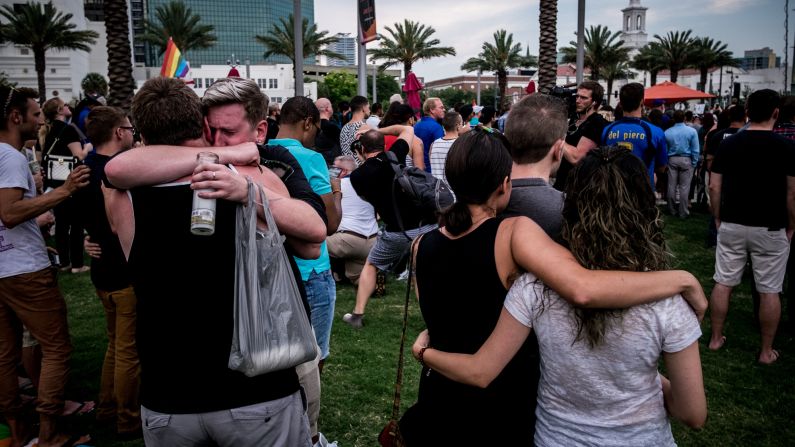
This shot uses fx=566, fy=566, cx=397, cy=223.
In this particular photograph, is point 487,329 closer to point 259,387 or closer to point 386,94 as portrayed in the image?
→ point 259,387

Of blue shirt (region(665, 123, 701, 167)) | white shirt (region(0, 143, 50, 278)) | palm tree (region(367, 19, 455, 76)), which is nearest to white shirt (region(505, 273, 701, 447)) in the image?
white shirt (region(0, 143, 50, 278))

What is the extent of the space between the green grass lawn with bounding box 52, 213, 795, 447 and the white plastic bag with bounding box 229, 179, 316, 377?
2.26 meters

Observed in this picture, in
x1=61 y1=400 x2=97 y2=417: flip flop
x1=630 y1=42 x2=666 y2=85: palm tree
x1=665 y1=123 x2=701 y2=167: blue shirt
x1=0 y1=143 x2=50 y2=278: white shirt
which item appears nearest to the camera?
x1=0 y1=143 x2=50 y2=278: white shirt

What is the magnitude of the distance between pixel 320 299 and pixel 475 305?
179cm

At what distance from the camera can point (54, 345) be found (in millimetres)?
3734

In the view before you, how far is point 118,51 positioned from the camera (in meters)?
13.4

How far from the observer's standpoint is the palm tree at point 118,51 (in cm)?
1294

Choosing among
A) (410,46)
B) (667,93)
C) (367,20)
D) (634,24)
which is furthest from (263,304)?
(634,24)

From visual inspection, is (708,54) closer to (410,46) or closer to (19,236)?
(410,46)

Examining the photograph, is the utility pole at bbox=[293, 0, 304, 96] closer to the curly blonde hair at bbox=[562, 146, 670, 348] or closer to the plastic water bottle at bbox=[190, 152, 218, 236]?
the plastic water bottle at bbox=[190, 152, 218, 236]

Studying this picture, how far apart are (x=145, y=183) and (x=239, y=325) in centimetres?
56

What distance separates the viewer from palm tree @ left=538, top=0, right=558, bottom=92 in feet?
52.1

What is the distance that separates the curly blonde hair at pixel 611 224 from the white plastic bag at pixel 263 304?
3.12 feet

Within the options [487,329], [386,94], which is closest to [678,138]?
[487,329]
